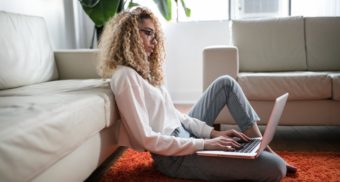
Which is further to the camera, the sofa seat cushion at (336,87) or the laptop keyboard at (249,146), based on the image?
the sofa seat cushion at (336,87)

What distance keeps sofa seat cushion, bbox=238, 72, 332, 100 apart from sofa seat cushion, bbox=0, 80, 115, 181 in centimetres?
94

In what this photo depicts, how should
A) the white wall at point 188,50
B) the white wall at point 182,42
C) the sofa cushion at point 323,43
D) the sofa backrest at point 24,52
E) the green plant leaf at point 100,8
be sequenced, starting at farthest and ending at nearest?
the white wall at point 188,50
the white wall at point 182,42
the green plant leaf at point 100,8
the sofa cushion at point 323,43
the sofa backrest at point 24,52

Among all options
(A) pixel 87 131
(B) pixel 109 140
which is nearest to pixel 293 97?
(B) pixel 109 140

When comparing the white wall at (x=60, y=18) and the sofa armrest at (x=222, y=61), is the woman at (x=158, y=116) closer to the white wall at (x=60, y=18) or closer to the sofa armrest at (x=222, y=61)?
the sofa armrest at (x=222, y=61)

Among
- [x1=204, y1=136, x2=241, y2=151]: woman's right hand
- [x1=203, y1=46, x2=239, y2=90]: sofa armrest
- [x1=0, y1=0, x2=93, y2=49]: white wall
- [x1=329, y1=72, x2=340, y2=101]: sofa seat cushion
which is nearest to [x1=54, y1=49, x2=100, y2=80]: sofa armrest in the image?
[x1=0, y1=0, x2=93, y2=49]: white wall

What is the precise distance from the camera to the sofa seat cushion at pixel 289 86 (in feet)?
5.95

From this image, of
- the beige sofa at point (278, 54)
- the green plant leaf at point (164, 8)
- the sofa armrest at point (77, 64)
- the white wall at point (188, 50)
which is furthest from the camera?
the white wall at point (188, 50)

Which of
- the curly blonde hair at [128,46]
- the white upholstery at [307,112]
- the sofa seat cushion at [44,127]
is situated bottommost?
the white upholstery at [307,112]

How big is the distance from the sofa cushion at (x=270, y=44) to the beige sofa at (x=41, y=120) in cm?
126

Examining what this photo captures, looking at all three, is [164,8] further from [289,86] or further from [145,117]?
[145,117]

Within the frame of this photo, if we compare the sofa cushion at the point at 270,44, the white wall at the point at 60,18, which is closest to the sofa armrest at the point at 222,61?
the sofa cushion at the point at 270,44

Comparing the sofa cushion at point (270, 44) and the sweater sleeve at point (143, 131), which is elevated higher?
the sofa cushion at point (270, 44)

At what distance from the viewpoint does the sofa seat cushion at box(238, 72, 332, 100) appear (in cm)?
181

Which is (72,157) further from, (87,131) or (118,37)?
(118,37)
